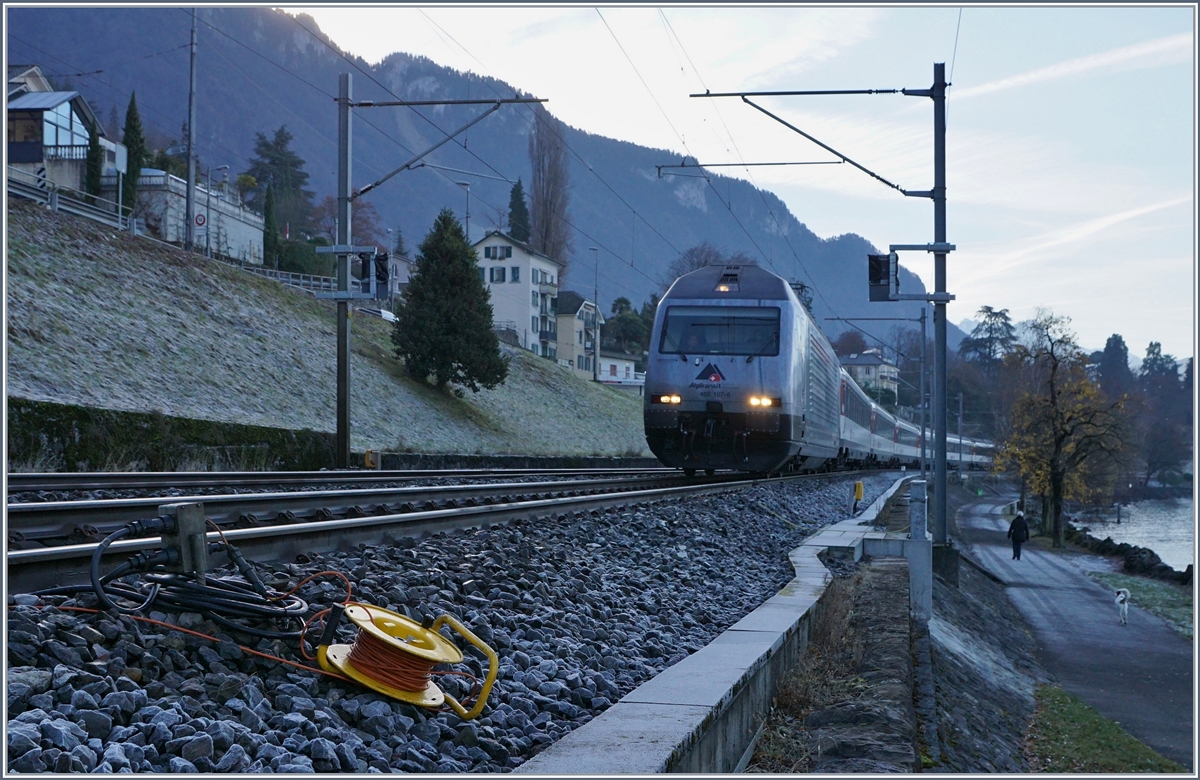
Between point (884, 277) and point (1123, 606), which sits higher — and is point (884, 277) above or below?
above

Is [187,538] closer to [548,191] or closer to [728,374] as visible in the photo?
[728,374]

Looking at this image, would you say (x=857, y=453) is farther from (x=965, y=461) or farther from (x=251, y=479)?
(x=965, y=461)

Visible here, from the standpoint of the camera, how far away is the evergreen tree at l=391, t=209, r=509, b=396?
134ft

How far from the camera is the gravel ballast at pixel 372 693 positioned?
3.36m

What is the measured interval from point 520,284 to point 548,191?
7.37 m

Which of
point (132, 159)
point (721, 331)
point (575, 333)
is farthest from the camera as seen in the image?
point (575, 333)

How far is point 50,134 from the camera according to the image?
47.7 m

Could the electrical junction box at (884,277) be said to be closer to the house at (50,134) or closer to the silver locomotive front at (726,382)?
the silver locomotive front at (726,382)

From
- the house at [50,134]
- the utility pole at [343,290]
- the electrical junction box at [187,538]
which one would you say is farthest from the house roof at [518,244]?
the electrical junction box at [187,538]

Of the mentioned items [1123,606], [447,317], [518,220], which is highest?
[518,220]

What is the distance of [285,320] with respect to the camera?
38.8 m

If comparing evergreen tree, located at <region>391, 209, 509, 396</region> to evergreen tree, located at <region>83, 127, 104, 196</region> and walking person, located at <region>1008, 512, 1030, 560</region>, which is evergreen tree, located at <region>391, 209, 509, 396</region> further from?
walking person, located at <region>1008, 512, 1030, 560</region>

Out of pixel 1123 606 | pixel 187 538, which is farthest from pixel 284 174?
pixel 187 538

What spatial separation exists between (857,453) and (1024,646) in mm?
14509
